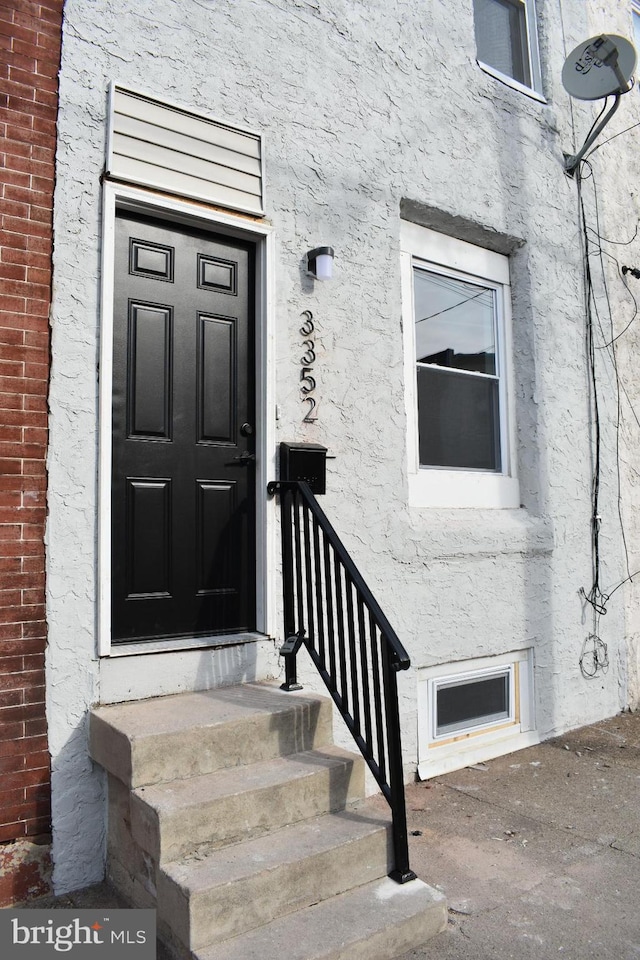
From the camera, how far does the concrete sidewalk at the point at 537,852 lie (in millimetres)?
2490

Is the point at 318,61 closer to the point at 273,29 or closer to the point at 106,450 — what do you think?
the point at 273,29

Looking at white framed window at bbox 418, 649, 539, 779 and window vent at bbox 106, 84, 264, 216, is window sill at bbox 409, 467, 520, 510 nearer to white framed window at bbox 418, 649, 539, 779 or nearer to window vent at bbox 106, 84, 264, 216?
white framed window at bbox 418, 649, 539, 779

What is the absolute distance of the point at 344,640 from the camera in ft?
→ 10.1

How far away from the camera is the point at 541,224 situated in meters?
5.08

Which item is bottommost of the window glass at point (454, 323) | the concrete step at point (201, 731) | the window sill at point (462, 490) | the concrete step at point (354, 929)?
the concrete step at point (354, 929)

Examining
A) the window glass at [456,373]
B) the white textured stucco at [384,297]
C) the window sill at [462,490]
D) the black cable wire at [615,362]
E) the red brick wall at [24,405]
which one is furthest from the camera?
the black cable wire at [615,362]

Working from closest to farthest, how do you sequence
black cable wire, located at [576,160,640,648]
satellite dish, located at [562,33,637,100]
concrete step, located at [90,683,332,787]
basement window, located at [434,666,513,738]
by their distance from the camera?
concrete step, located at [90,683,332,787] < basement window, located at [434,666,513,738] < satellite dish, located at [562,33,637,100] < black cable wire, located at [576,160,640,648]

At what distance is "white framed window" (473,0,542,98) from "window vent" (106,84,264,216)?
2.60 meters

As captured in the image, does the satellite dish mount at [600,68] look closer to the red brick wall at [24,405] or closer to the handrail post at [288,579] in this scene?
the red brick wall at [24,405]

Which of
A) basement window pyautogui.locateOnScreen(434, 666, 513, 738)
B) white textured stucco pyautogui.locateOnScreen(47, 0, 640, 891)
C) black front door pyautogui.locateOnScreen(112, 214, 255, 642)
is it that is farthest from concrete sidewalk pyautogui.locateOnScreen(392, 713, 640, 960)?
black front door pyautogui.locateOnScreen(112, 214, 255, 642)

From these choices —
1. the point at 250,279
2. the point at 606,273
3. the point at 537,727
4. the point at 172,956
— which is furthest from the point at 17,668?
the point at 606,273

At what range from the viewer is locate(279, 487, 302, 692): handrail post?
3.28m

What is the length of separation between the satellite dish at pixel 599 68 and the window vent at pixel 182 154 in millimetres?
2748

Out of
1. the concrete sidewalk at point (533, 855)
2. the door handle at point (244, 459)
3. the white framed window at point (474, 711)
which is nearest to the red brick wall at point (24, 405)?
the concrete sidewalk at point (533, 855)
